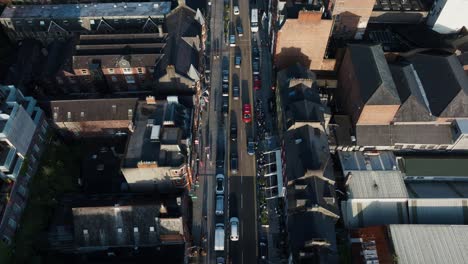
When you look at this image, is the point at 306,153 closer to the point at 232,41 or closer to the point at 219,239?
the point at 219,239

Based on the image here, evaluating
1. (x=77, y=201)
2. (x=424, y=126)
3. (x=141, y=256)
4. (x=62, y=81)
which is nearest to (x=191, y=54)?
(x=62, y=81)

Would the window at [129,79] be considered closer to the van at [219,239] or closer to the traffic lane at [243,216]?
the traffic lane at [243,216]

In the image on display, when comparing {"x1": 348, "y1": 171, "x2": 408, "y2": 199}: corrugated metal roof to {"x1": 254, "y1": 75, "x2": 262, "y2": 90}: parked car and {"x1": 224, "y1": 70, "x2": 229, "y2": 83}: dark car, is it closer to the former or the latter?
{"x1": 254, "y1": 75, "x2": 262, "y2": 90}: parked car

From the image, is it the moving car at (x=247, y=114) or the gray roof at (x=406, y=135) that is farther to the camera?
the moving car at (x=247, y=114)

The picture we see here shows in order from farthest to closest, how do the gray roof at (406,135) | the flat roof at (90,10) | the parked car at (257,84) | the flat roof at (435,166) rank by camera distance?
the flat roof at (90,10)
the parked car at (257,84)
the gray roof at (406,135)
the flat roof at (435,166)

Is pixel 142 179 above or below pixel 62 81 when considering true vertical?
below

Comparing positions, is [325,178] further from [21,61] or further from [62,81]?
[21,61]

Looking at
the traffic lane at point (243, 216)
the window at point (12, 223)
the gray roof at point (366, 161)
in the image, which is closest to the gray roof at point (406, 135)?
the gray roof at point (366, 161)
